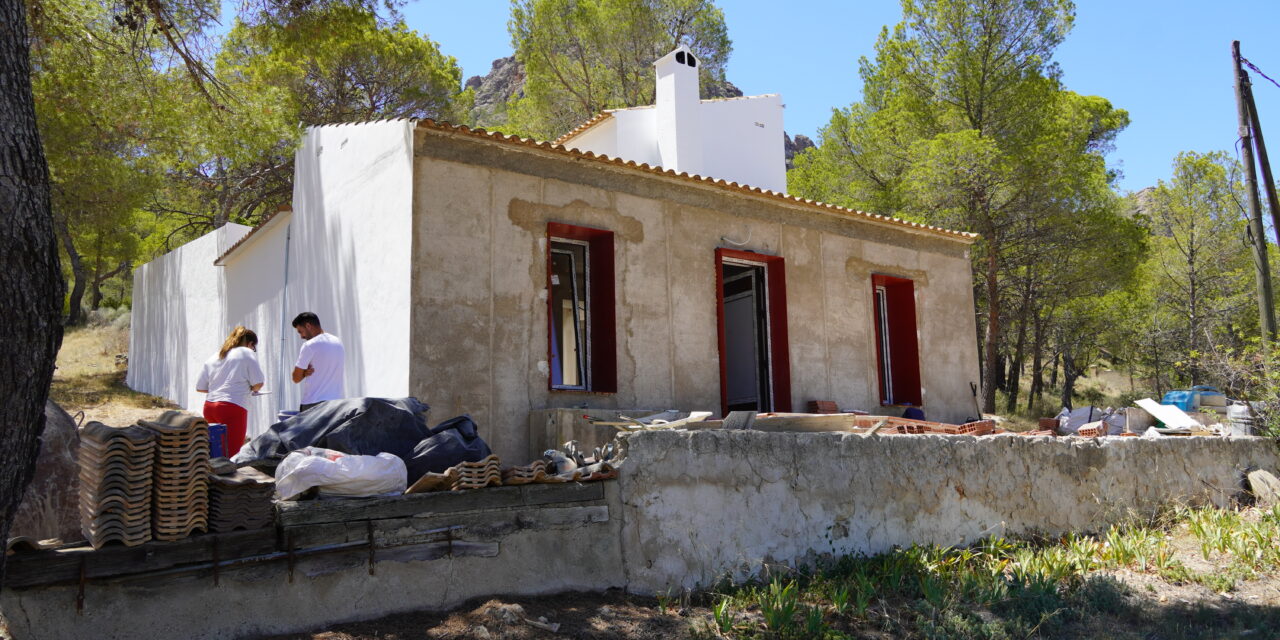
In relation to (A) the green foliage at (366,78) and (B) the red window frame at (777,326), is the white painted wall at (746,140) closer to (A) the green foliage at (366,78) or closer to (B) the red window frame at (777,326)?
(B) the red window frame at (777,326)

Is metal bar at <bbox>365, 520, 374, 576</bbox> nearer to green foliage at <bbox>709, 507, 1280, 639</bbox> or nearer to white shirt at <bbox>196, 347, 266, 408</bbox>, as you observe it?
green foliage at <bbox>709, 507, 1280, 639</bbox>

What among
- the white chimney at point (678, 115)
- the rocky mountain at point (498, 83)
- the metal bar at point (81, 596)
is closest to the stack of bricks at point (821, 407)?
the white chimney at point (678, 115)

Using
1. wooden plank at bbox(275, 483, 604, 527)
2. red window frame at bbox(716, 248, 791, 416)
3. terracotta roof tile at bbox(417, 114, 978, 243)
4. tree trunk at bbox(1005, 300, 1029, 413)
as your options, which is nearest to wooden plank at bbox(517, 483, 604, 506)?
wooden plank at bbox(275, 483, 604, 527)

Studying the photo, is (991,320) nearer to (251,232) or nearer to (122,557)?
(251,232)

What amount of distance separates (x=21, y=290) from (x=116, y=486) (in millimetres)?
1524

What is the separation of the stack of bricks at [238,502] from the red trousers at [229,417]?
2797 millimetres

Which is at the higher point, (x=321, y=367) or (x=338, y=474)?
(x=321, y=367)

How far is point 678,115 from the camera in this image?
1605 centimetres

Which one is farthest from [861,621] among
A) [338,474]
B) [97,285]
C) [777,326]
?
[97,285]

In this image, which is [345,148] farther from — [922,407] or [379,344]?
[922,407]

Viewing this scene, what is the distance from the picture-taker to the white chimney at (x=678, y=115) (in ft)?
52.3

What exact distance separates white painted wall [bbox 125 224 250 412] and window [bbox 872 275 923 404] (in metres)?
9.77

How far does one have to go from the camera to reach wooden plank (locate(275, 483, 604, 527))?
16.0 ft

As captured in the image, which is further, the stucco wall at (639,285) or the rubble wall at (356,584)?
the stucco wall at (639,285)
